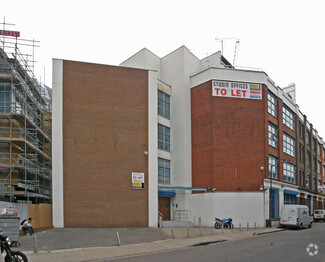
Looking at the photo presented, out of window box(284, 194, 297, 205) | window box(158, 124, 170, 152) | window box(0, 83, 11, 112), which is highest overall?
window box(0, 83, 11, 112)

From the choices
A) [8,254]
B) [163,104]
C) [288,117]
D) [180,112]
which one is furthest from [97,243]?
[288,117]

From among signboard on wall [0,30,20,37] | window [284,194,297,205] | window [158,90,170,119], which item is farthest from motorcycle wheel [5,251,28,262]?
window [284,194,297,205]

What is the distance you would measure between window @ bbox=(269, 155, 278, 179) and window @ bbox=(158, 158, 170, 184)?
30.2ft

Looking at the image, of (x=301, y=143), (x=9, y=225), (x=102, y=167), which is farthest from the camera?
(x=301, y=143)

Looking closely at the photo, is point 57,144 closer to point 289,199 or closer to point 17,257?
point 17,257

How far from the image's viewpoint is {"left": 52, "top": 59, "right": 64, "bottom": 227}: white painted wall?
23.5 meters

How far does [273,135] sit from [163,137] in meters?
10.5

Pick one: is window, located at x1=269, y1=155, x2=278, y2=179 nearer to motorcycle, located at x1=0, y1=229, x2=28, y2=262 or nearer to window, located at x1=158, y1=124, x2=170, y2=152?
window, located at x1=158, y1=124, x2=170, y2=152

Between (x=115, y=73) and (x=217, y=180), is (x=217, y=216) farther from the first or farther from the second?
(x=115, y=73)

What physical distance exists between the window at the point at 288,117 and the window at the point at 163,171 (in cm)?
1376

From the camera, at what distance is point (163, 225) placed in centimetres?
2634

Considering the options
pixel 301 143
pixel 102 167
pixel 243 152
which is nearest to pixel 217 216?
Answer: pixel 243 152

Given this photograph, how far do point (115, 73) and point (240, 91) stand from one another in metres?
10.9

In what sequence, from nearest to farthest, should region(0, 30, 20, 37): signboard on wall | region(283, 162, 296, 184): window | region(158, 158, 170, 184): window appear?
region(0, 30, 20, 37): signboard on wall < region(158, 158, 170, 184): window < region(283, 162, 296, 184): window
